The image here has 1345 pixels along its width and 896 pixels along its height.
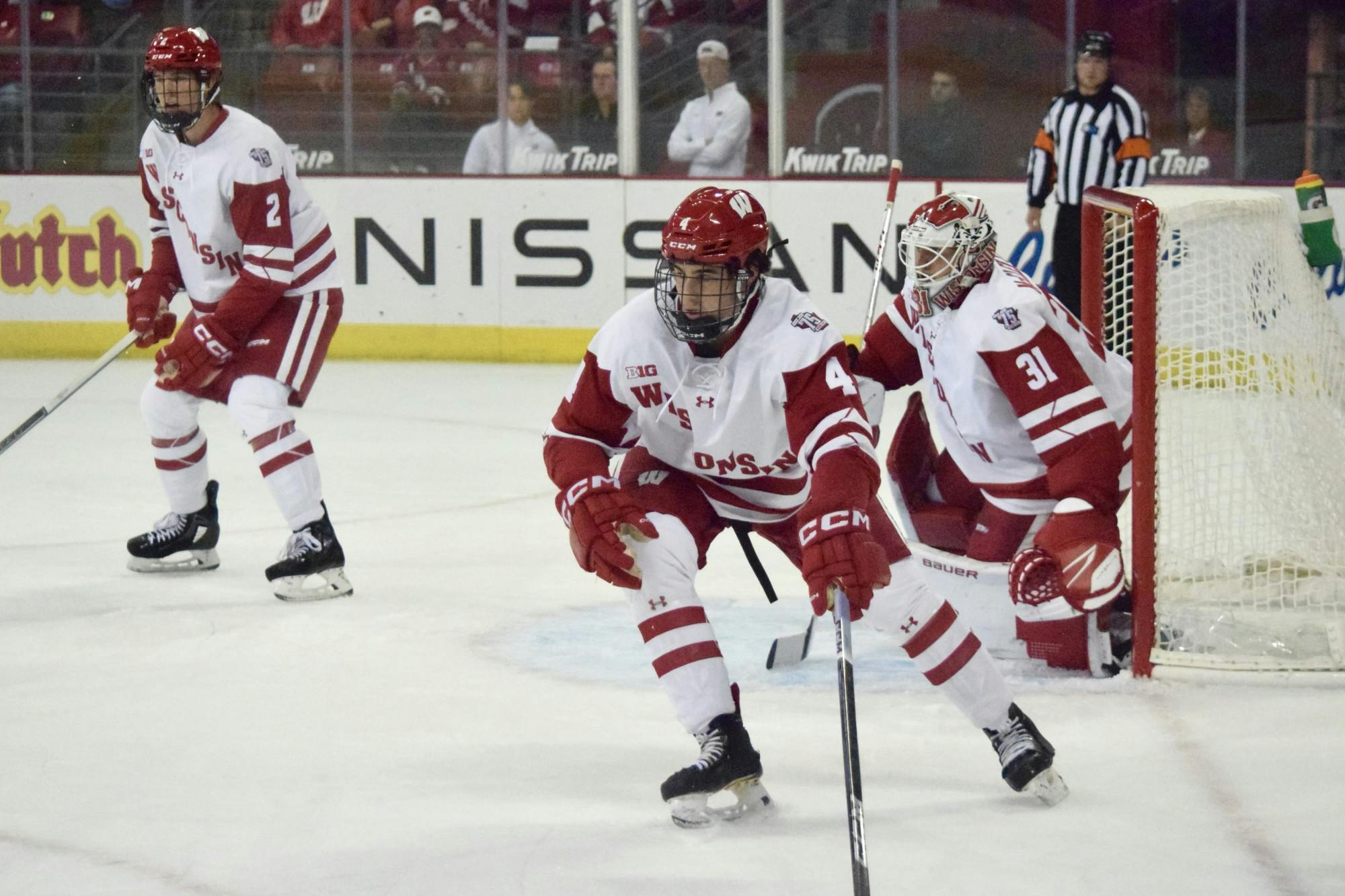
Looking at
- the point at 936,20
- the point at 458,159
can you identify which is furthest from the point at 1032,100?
the point at 458,159

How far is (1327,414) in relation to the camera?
11.8 feet

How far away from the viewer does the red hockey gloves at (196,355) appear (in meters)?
3.98

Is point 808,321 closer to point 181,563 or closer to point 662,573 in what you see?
point 662,573

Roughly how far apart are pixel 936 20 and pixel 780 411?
6215 millimetres

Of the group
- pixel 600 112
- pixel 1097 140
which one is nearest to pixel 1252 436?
pixel 1097 140

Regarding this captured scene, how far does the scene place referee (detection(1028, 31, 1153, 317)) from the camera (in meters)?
6.64

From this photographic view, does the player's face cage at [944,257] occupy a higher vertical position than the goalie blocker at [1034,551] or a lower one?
higher

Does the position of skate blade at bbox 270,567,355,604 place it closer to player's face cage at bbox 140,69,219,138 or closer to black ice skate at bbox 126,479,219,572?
black ice skate at bbox 126,479,219,572

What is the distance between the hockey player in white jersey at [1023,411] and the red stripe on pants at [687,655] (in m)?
0.78

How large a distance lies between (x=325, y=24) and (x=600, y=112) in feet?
4.62

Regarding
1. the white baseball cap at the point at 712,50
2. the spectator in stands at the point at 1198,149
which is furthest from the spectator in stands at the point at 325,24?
the spectator in stands at the point at 1198,149

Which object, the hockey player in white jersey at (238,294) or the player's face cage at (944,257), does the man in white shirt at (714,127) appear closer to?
the hockey player in white jersey at (238,294)

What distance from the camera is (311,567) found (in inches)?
157

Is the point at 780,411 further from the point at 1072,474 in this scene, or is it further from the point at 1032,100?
the point at 1032,100
